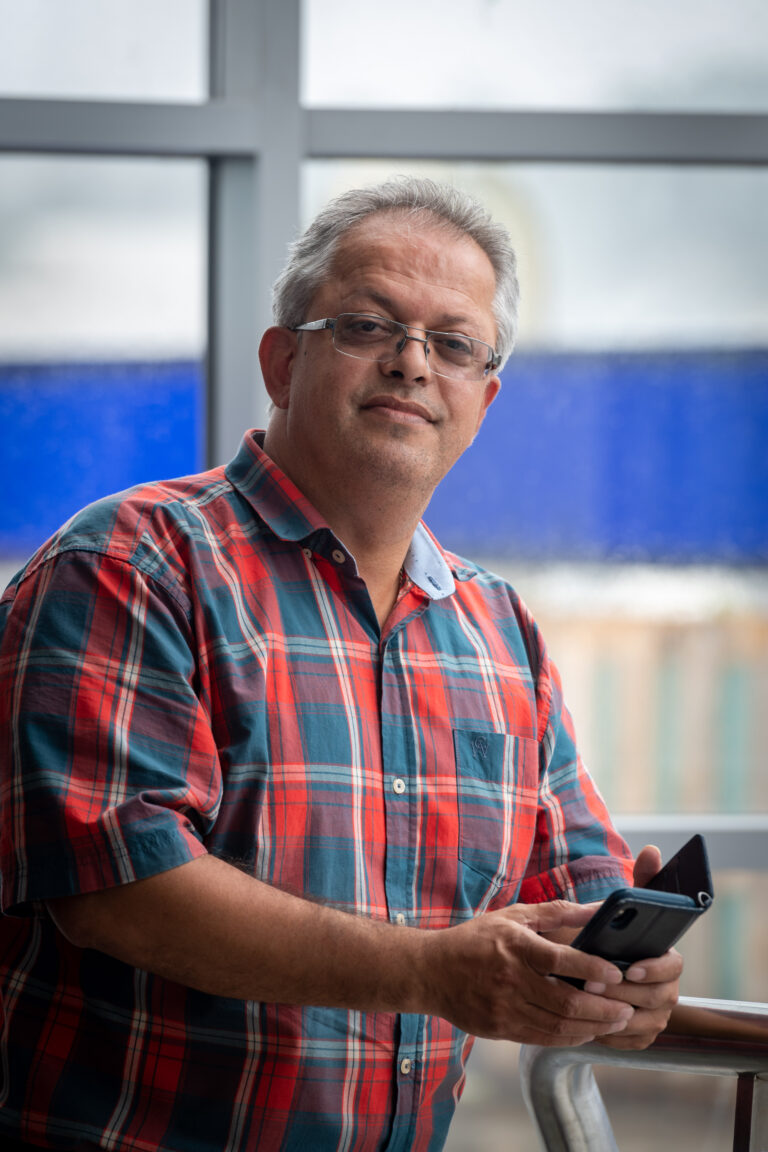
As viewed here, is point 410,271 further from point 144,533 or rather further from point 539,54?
point 539,54

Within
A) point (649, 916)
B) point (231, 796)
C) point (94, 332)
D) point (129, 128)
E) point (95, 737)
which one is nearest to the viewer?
point (649, 916)

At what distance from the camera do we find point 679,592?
2.40m

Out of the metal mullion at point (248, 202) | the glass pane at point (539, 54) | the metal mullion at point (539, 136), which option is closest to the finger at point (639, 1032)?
the metal mullion at point (248, 202)

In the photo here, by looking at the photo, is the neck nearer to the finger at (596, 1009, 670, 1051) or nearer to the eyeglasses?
the eyeglasses

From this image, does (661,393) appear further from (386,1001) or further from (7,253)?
(386,1001)

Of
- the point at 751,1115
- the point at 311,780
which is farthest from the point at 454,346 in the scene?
the point at 751,1115

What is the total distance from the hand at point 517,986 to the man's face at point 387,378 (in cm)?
61

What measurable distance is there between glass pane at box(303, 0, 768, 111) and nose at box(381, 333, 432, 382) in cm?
113

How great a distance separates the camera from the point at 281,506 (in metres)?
1.39

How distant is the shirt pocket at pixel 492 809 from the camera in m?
1.37

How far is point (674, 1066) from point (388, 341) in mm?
908

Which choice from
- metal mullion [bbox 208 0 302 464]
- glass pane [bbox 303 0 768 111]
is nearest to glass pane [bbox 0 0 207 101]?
metal mullion [bbox 208 0 302 464]

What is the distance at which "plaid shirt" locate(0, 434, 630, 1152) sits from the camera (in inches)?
42.6

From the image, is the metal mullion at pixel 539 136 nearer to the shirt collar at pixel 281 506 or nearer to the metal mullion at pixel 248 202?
the metal mullion at pixel 248 202
